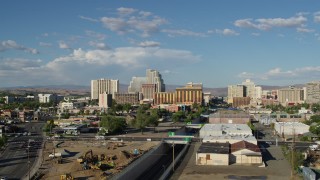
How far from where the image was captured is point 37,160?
104 feet

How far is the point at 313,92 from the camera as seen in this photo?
429 ft

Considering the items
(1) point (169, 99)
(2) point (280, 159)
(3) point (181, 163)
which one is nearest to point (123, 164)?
(3) point (181, 163)

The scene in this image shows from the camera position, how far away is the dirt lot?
2661 centimetres

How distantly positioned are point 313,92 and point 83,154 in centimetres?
11145

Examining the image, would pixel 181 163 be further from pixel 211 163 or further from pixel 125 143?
pixel 125 143

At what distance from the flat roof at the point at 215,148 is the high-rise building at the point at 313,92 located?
104231mm

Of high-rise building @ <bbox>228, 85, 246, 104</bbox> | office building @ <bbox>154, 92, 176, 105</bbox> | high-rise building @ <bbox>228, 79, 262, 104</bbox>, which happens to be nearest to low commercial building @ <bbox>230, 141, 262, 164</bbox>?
office building @ <bbox>154, 92, 176, 105</bbox>

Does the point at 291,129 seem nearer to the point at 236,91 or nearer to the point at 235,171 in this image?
A: the point at 235,171

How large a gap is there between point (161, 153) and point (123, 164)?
20.1 feet

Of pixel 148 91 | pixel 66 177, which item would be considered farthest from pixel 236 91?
pixel 66 177

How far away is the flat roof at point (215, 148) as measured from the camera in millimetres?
29422

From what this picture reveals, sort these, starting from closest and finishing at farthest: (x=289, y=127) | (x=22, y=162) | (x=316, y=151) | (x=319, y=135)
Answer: (x=22, y=162) → (x=316, y=151) → (x=319, y=135) → (x=289, y=127)

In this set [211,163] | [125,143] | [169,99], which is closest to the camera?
[211,163]

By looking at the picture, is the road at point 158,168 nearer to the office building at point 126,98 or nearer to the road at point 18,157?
the road at point 18,157
